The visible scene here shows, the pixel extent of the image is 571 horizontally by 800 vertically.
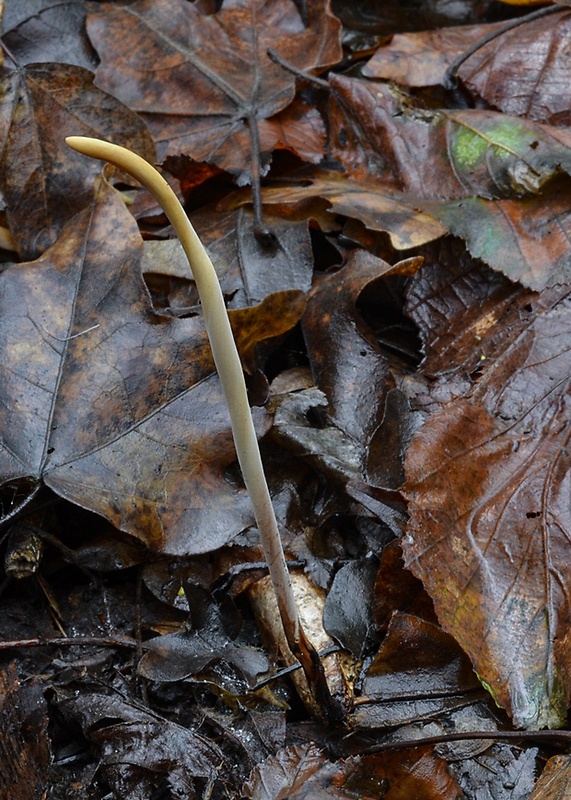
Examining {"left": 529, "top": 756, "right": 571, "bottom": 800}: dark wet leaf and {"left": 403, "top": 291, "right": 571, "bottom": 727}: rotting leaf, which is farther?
{"left": 403, "top": 291, "right": 571, "bottom": 727}: rotting leaf

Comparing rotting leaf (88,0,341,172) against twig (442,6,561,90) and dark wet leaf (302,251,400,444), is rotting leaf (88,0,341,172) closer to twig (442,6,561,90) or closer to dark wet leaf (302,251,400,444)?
twig (442,6,561,90)

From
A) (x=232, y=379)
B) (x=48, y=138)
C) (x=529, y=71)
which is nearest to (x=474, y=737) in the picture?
(x=232, y=379)

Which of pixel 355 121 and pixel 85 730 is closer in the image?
pixel 85 730

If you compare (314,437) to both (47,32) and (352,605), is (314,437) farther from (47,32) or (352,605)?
(47,32)

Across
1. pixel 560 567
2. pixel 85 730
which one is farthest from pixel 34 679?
pixel 560 567

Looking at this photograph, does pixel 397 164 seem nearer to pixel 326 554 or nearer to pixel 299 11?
pixel 299 11

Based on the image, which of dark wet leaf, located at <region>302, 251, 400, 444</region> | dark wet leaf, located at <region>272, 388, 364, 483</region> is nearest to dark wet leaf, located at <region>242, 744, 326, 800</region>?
dark wet leaf, located at <region>272, 388, 364, 483</region>

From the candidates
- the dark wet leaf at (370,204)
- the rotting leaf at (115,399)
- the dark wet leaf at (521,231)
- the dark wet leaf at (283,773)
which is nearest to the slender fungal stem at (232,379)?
the dark wet leaf at (283,773)
